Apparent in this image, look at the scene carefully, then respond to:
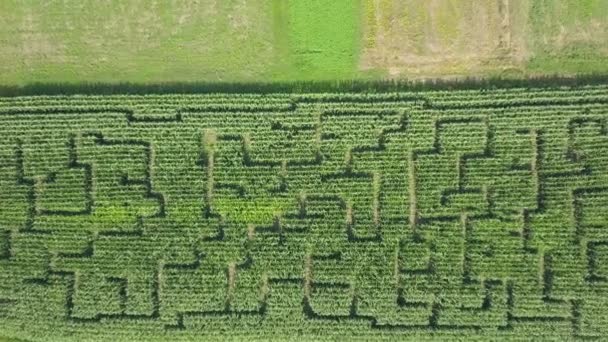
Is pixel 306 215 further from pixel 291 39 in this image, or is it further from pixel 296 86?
pixel 291 39

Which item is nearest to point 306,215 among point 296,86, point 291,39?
point 296,86

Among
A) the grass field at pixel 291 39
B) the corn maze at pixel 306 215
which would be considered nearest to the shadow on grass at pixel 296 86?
the grass field at pixel 291 39

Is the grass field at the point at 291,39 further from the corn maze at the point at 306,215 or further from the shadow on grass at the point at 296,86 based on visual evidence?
the corn maze at the point at 306,215

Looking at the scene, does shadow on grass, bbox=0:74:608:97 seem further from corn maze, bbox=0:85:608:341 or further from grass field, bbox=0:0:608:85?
corn maze, bbox=0:85:608:341

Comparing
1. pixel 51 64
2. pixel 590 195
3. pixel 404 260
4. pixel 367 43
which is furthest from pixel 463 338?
pixel 51 64

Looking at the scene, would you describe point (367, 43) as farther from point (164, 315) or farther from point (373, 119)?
point (164, 315)

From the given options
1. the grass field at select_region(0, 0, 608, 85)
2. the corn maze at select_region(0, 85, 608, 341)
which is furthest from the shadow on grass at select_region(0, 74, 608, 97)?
the corn maze at select_region(0, 85, 608, 341)
